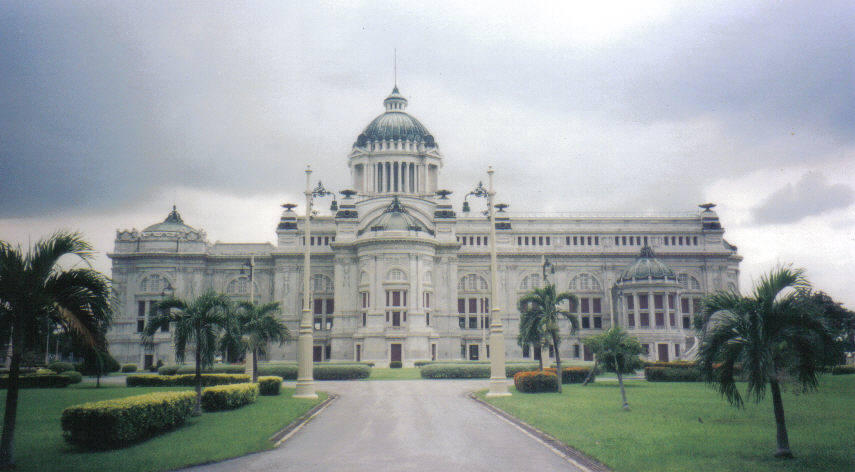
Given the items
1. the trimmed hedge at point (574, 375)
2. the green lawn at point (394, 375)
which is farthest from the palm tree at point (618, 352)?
the green lawn at point (394, 375)

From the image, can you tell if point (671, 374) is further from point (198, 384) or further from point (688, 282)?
point (688, 282)

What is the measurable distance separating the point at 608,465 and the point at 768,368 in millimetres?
5046

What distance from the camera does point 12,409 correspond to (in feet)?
53.6

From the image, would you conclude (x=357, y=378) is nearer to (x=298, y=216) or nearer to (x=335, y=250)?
(x=335, y=250)

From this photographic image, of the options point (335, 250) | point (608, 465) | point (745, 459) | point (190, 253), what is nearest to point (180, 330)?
point (608, 465)

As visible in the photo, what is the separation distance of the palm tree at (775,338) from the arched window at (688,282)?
73873 mm

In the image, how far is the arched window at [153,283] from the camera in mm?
84562

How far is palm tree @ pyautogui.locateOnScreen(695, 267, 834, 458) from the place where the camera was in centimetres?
1689

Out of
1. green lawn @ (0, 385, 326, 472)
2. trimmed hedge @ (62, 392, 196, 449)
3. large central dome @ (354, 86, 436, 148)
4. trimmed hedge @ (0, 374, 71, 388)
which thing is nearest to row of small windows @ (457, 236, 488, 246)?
large central dome @ (354, 86, 436, 148)

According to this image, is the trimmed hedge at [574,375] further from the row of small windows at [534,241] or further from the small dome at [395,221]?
the row of small windows at [534,241]

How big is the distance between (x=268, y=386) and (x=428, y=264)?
4441 centimetres

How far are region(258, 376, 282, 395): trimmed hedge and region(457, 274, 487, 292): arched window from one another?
173 feet

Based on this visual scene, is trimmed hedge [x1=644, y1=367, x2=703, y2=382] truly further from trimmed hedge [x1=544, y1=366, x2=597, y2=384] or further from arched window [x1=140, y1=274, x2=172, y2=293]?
arched window [x1=140, y1=274, x2=172, y2=293]

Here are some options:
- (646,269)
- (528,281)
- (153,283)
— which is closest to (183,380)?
(153,283)
